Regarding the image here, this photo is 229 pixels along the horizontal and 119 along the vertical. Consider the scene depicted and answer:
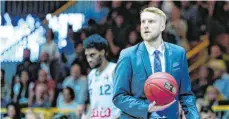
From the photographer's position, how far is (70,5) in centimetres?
994

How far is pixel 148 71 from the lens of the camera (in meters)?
5.04

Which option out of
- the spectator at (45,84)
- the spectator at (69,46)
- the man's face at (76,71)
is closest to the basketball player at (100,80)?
the man's face at (76,71)

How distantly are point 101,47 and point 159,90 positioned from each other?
174 centimetres

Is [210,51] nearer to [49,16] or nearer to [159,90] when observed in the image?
[49,16]

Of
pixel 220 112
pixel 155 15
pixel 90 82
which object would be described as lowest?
pixel 220 112

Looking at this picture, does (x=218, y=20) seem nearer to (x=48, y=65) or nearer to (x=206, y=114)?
(x=206, y=114)

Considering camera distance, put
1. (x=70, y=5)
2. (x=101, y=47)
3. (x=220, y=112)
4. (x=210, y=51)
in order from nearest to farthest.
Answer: (x=101, y=47) < (x=220, y=112) < (x=210, y=51) < (x=70, y=5)

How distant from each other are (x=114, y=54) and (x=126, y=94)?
4369 millimetres

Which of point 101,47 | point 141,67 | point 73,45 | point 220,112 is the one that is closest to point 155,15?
point 141,67

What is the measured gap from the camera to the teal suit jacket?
16.5ft

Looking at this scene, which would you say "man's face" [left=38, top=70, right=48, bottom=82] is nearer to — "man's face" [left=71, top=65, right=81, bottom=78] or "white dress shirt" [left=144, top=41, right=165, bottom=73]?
"man's face" [left=71, top=65, right=81, bottom=78]

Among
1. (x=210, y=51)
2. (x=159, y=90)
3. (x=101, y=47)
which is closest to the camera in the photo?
(x=159, y=90)

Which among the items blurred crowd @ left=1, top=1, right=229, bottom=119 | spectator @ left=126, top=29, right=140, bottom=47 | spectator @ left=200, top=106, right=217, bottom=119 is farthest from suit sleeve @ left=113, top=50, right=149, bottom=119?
spectator @ left=126, top=29, right=140, bottom=47

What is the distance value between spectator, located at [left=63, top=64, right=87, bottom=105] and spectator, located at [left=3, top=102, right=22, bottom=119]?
2.45 feet
